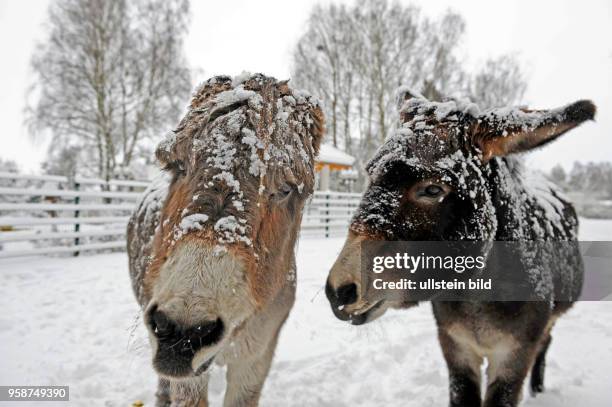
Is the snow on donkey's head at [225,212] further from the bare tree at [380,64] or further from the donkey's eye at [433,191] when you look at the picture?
the bare tree at [380,64]

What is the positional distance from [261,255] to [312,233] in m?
13.9

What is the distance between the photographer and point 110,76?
60.3ft

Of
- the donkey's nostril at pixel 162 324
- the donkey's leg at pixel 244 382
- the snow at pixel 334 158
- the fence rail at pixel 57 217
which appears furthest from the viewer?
the snow at pixel 334 158

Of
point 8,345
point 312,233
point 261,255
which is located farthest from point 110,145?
point 261,255

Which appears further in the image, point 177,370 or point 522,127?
point 522,127

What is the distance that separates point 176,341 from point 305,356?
3.04m

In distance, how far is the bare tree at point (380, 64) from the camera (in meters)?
22.2

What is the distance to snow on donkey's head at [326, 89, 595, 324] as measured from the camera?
179 centimetres

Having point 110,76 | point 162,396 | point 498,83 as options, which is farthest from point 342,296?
point 498,83

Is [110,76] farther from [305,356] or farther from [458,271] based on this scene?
[458,271]

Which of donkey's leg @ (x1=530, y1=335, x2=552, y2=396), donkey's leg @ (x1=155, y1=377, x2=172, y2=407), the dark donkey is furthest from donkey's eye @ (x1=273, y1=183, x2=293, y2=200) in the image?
donkey's leg @ (x1=530, y1=335, x2=552, y2=396)

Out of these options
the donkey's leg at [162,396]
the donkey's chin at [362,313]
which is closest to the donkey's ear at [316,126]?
the donkey's chin at [362,313]

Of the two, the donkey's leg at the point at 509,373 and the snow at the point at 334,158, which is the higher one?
the snow at the point at 334,158

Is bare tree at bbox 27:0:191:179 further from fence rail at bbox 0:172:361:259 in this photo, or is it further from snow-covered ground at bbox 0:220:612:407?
snow-covered ground at bbox 0:220:612:407
